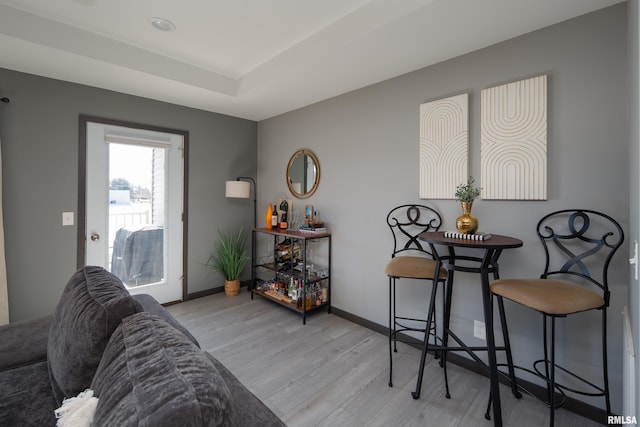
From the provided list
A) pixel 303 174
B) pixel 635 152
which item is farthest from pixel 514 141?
pixel 303 174

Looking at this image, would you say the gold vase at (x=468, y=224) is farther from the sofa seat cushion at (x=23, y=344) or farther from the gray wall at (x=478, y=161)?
the sofa seat cushion at (x=23, y=344)

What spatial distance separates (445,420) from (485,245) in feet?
3.53

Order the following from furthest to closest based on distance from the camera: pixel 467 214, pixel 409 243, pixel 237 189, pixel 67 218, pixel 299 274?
pixel 237 189 < pixel 299 274 < pixel 67 218 < pixel 409 243 < pixel 467 214

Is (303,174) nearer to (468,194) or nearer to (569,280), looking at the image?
(468,194)

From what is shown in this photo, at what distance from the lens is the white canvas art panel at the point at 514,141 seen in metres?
1.97

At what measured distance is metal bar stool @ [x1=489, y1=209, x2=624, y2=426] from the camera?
155 centimetres

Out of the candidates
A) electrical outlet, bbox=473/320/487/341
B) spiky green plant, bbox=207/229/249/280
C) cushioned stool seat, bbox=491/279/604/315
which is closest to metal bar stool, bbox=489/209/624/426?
cushioned stool seat, bbox=491/279/604/315

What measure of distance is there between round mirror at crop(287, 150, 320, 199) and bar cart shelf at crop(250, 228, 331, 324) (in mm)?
545

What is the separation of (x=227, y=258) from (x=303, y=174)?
1.50 metres

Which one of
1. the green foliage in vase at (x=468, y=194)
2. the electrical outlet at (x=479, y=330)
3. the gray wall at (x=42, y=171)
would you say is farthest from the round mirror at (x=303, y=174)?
the electrical outlet at (x=479, y=330)

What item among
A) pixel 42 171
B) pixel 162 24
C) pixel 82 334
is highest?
pixel 162 24

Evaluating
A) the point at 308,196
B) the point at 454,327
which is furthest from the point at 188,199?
the point at 454,327

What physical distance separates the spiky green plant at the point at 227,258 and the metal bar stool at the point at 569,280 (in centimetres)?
307

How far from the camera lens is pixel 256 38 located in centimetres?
252
